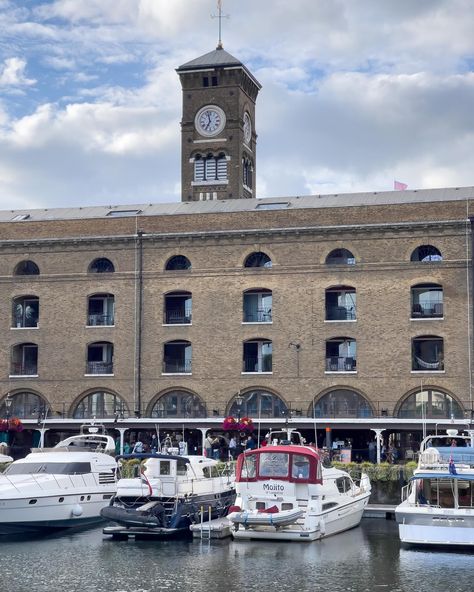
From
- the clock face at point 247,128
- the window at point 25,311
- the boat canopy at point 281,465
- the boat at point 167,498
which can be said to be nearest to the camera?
the boat at point 167,498

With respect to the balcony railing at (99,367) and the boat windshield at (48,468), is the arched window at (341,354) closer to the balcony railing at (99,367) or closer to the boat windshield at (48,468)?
the balcony railing at (99,367)

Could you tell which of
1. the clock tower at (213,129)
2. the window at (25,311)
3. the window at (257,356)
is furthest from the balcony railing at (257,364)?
the clock tower at (213,129)

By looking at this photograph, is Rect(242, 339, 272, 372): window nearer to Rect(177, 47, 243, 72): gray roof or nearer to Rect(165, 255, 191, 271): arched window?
Rect(165, 255, 191, 271): arched window

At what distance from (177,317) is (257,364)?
5006 millimetres

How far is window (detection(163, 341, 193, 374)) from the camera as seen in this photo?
186ft

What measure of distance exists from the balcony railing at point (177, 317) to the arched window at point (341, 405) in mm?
8078

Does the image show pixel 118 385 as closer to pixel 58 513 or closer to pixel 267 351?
pixel 267 351

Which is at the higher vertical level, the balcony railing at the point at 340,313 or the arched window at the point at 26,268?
the arched window at the point at 26,268

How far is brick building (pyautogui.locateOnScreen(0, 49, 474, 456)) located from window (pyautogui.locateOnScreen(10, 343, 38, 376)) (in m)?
0.11

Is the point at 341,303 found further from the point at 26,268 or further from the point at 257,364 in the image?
the point at 26,268

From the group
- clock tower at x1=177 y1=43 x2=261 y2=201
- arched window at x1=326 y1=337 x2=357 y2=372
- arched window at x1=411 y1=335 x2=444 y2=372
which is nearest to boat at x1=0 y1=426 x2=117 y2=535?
arched window at x1=326 y1=337 x2=357 y2=372

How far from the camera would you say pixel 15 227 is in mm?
59906

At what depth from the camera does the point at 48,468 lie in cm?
3897

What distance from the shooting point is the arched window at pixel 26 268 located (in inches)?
2351
